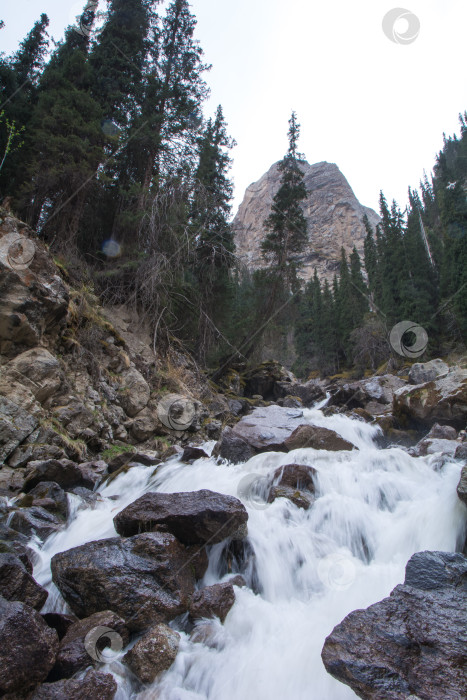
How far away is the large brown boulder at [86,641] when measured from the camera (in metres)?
2.28

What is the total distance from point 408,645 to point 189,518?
7.02ft

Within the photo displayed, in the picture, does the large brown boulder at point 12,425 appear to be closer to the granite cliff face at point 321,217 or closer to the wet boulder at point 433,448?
the wet boulder at point 433,448

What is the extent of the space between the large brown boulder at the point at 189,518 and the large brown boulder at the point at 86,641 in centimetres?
102

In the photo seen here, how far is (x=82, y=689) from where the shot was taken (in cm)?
211

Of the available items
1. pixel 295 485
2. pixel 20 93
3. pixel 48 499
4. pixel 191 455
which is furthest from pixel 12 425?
pixel 20 93

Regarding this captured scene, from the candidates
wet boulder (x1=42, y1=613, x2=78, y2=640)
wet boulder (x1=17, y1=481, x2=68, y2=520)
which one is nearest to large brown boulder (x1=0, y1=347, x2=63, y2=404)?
wet boulder (x1=17, y1=481, x2=68, y2=520)

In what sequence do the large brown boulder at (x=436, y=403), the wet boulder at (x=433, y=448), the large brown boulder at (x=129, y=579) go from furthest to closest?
the large brown boulder at (x=436, y=403), the wet boulder at (x=433, y=448), the large brown boulder at (x=129, y=579)

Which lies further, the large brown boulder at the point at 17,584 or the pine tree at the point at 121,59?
the pine tree at the point at 121,59

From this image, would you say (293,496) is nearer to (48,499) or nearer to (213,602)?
(213,602)

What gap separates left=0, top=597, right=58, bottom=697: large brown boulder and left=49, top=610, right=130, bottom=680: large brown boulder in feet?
0.29

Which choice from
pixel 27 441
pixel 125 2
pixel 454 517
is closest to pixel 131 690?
pixel 454 517

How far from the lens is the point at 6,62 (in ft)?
45.4

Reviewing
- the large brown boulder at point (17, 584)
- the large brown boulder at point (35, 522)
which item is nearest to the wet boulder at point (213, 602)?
the large brown boulder at point (17, 584)

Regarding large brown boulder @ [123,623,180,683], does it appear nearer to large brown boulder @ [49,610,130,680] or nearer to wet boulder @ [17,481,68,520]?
large brown boulder @ [49,610,130,680]
